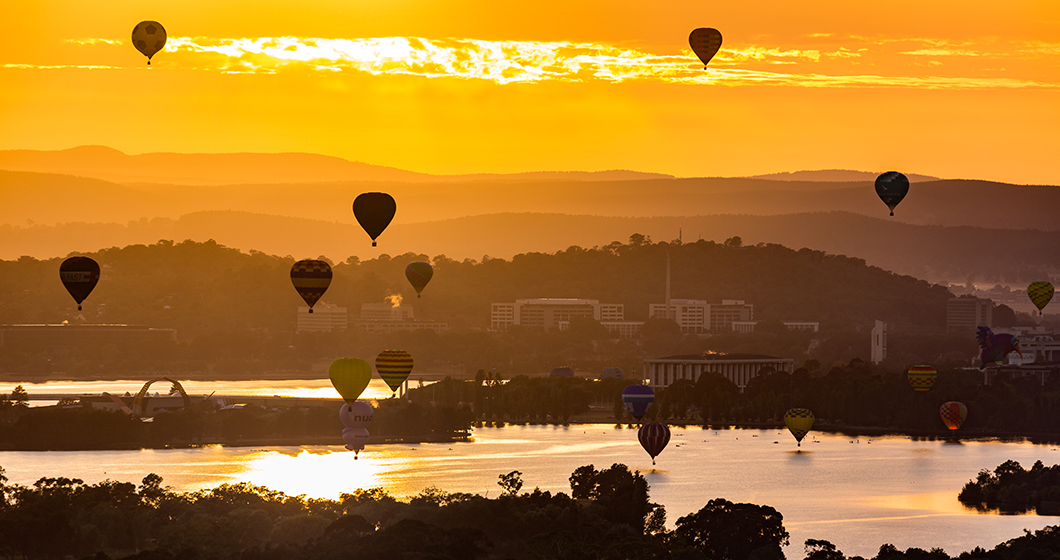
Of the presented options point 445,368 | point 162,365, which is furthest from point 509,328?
point 162,365

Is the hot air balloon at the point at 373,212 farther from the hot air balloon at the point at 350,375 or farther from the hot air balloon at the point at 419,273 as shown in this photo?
the hot air balloon at the point at 419,273

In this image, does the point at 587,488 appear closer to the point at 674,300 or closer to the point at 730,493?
the point at 730,493

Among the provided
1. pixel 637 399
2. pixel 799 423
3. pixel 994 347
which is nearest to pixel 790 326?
pixel 994 347

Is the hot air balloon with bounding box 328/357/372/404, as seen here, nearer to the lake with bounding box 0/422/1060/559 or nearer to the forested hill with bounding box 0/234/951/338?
the lake with bounding box 0/422/1060/559

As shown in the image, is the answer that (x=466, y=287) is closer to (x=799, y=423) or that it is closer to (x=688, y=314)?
(x=688, y=314)

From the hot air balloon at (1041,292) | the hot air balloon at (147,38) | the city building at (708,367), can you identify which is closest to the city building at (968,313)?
the city building at (708,367)

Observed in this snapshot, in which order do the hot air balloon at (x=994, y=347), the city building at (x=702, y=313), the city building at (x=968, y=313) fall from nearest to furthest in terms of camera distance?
the hot air balloon at (x=994, y=347) < the city building at (x=968, y=313) < the city building at (x=702, y=313)
